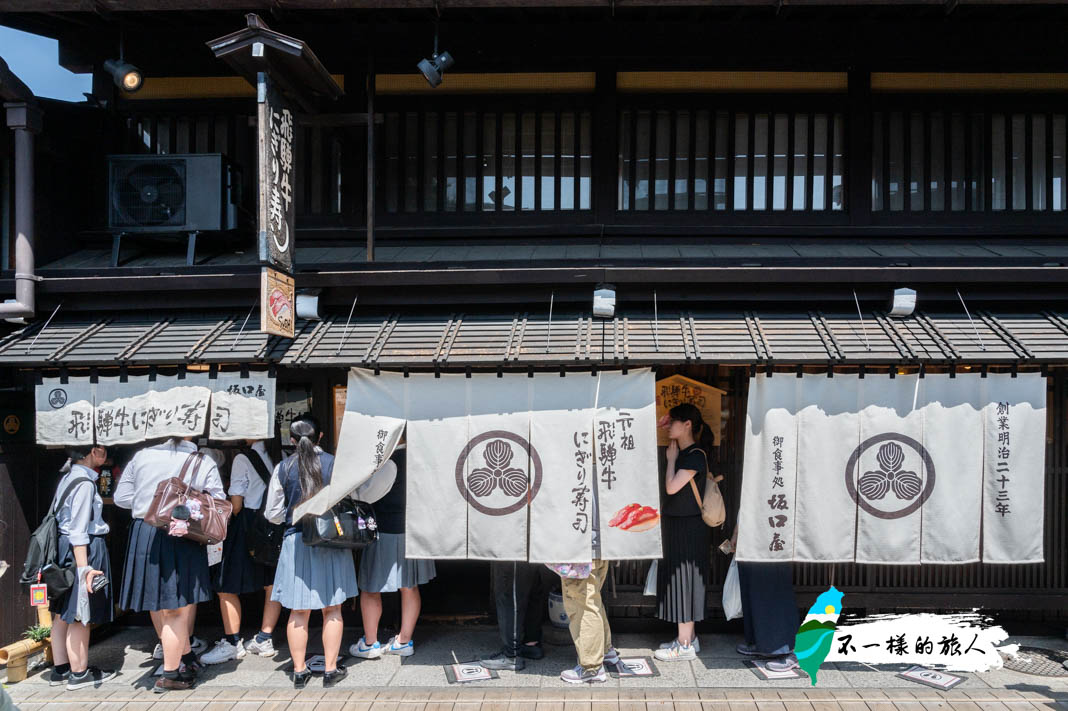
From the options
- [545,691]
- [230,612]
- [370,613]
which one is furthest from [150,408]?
[545,691]

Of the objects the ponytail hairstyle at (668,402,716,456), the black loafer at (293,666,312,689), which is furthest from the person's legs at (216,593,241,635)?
the ponytail hairstyle at (668,402,716,456)

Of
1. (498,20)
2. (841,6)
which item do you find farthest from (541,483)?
(841,6)

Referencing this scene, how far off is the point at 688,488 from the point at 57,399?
19.4 feet

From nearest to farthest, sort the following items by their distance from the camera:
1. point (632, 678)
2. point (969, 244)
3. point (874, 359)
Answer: point (874, 359) → point (632, 678) → point (969, 244)

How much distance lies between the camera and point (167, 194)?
7.63 m

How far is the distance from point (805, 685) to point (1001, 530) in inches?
85.8

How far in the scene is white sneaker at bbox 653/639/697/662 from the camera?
22.6ft

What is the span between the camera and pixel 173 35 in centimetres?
790

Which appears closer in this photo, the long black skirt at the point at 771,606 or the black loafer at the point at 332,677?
the black loafer at the point at 332,677

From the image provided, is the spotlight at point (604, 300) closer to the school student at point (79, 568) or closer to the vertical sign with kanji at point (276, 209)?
the vertical sign with kanji at point (276, 209)

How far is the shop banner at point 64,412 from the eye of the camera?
6.61m

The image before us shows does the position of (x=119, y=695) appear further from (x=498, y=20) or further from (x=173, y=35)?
(x=498, y=20)

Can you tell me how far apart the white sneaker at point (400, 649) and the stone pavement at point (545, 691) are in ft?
0.22

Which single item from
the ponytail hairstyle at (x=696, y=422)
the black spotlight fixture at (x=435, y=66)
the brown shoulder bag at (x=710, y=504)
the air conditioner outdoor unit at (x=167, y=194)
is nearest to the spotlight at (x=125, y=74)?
the air conditioner outdoor unit at (x=167, y=194)
